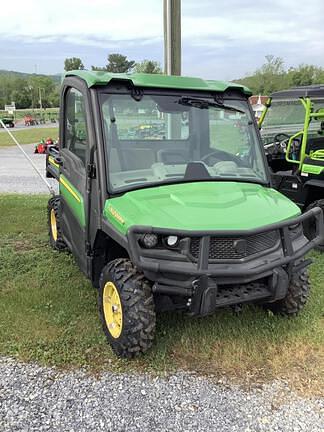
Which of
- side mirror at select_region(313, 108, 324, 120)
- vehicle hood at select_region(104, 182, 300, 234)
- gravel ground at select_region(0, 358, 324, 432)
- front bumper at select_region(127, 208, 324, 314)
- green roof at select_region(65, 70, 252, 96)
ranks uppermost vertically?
green roof at select_region(65, 70, 252, 96)

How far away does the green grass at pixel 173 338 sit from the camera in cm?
319

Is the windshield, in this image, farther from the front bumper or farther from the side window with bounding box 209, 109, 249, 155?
the front bumper

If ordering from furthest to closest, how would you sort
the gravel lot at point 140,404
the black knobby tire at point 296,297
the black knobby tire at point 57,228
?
the black knobby tire at point 57,228 < the black knobby tire at point 296,297 < the gravel lot at point 140,404

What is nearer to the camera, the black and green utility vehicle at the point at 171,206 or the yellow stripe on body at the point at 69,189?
the black and green utility vehicle at the point at 171,206

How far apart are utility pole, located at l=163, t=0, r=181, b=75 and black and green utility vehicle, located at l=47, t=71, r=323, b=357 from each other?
3024 mm

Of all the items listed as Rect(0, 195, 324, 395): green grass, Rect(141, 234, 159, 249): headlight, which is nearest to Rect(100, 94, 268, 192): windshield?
Rect(141, 234, 159, 249): headlight

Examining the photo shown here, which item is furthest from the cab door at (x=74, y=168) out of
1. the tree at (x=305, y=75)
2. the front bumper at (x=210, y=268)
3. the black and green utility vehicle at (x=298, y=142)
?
the tree at (x=305, y=75)

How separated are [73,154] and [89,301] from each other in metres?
1.31

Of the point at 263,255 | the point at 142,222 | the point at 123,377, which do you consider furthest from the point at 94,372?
the point at 263,255

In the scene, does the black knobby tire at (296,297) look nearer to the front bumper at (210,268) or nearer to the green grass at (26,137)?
the front bumper at (210,268)

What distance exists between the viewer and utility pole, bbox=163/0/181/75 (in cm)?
677

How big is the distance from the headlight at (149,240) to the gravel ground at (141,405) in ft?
2.95

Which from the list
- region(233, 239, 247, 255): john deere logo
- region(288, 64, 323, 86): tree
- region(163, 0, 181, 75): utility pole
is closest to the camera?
region(233, 239, 247, 255): john deere logo

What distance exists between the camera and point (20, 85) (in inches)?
3627
